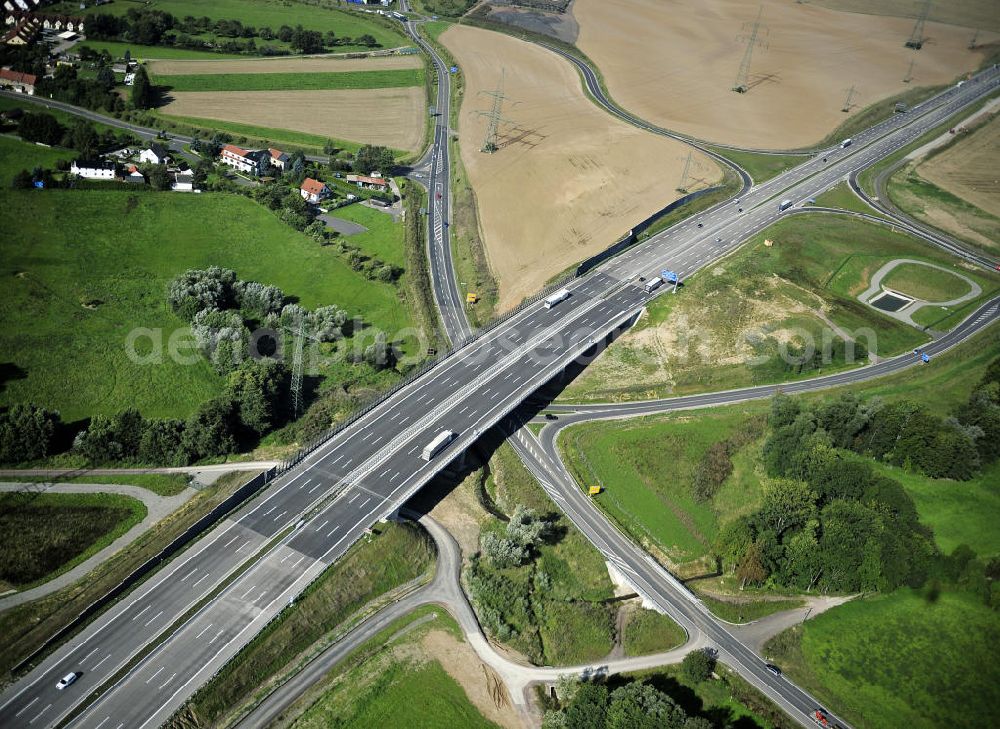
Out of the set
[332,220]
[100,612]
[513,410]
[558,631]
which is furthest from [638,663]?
[332,220]

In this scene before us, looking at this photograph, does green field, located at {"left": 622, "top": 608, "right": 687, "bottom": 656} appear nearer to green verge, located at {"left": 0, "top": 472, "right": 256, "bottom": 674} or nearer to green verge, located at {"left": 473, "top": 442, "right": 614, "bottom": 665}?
green verge, located at {"left": 473, "top": 442, "right": 614, "bottom": 665}

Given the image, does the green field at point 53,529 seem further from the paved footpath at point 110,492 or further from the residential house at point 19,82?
the residential house at point 19,82

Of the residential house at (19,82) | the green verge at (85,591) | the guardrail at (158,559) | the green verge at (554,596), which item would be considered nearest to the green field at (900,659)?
the green verge at (554,596)

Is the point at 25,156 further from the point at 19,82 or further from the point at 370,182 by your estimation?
the point at 370,182

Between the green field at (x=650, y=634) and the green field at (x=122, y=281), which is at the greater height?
the green field at (x=122, y=281)

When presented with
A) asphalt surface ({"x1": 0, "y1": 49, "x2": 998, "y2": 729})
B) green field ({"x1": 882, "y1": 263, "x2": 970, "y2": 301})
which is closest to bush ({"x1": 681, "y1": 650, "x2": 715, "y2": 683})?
asphalt surface ({"x1": 0, "y1": 49, "x2": 998, "y2": 729})

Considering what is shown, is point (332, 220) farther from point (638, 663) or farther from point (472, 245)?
point (638, 663)

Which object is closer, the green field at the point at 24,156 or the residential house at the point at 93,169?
the green field at the point at 24,156
